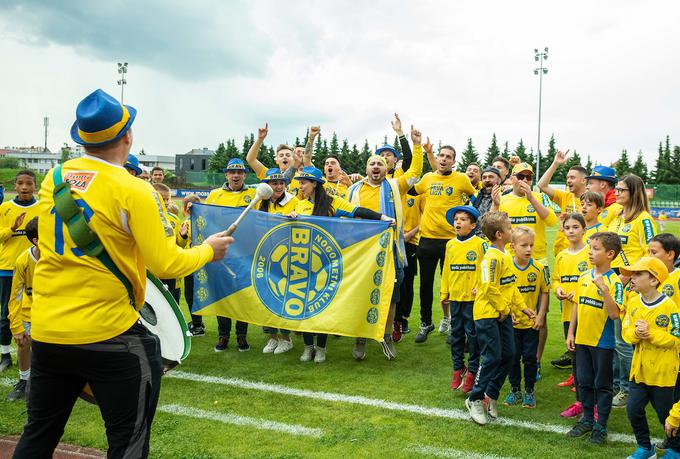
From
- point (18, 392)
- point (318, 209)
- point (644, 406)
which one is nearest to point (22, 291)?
A: point (18, 392)

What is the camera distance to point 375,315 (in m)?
6.84

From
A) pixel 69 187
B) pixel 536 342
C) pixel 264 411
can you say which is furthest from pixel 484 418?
pixel 69 187

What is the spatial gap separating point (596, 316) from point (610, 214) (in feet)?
6.27

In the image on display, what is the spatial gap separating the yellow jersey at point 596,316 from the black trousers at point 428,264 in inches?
125

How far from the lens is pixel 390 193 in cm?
773

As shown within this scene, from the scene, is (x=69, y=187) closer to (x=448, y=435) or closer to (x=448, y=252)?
(x=448, y=435)

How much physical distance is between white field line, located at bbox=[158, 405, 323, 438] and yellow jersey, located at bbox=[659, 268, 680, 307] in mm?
3139

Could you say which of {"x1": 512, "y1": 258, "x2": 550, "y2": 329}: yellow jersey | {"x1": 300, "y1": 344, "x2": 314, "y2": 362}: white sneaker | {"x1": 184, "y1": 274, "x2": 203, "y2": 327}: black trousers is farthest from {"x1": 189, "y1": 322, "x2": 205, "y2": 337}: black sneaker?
{"x1": 512, "y1": 258, "x2": 550, "y2": 329}: yellow jersey

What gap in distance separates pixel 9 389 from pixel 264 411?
2.72 metres

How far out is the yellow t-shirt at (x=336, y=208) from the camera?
736 cm

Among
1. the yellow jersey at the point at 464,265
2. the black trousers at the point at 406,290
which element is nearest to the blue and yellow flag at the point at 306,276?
the yellow jersey at the point at 464,265

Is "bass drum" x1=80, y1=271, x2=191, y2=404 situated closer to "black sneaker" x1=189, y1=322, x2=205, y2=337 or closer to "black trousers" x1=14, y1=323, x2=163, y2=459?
"black trousers" x1=14, y1=323, x2=163, y2=459

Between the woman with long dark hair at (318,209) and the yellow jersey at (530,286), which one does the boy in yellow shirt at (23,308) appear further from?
the yellow jersey at (530,286)

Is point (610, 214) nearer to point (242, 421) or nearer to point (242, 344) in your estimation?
point (242, 421)
